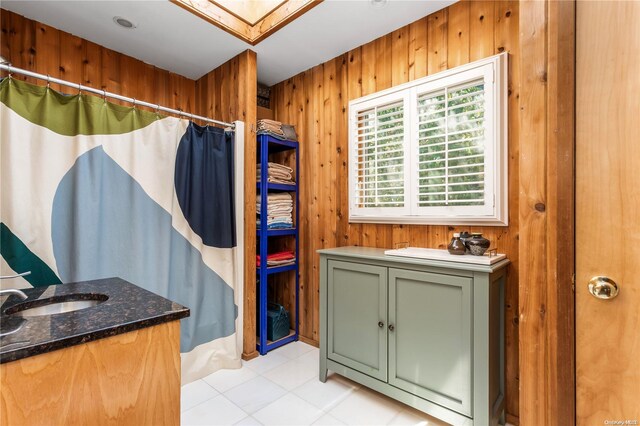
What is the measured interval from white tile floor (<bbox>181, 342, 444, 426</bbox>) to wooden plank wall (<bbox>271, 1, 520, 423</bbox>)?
59cm

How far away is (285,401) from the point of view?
1.94 metres

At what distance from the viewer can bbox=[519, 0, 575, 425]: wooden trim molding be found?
37.8 inches

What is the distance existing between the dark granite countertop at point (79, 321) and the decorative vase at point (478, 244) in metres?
1.48

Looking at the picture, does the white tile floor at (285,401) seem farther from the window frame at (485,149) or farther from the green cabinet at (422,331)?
the window frame at (485,149)

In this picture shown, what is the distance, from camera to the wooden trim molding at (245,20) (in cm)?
203

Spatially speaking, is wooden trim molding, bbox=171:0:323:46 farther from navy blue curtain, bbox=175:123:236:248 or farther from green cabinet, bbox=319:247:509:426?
green cabinet, bbox=319:247:509:426

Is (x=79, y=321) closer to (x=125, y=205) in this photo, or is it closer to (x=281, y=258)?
(x=125, y=205)

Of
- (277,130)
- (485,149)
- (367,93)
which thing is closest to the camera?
(485,149)

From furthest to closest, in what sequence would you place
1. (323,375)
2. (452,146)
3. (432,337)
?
(323,375), (452,146), (432,337)

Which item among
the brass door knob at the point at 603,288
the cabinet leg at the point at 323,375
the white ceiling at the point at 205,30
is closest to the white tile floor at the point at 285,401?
the cabinet leg at the point at 323,375

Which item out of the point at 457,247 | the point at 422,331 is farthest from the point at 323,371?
the point at 457,247

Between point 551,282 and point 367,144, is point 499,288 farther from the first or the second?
point 367,144

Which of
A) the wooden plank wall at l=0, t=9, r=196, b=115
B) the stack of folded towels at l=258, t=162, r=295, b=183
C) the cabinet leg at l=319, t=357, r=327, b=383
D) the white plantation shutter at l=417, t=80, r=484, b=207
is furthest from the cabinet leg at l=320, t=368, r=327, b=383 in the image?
the wooden plank wall at l=0, t=9, r=196, b=115

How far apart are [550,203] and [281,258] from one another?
6.98 ft
